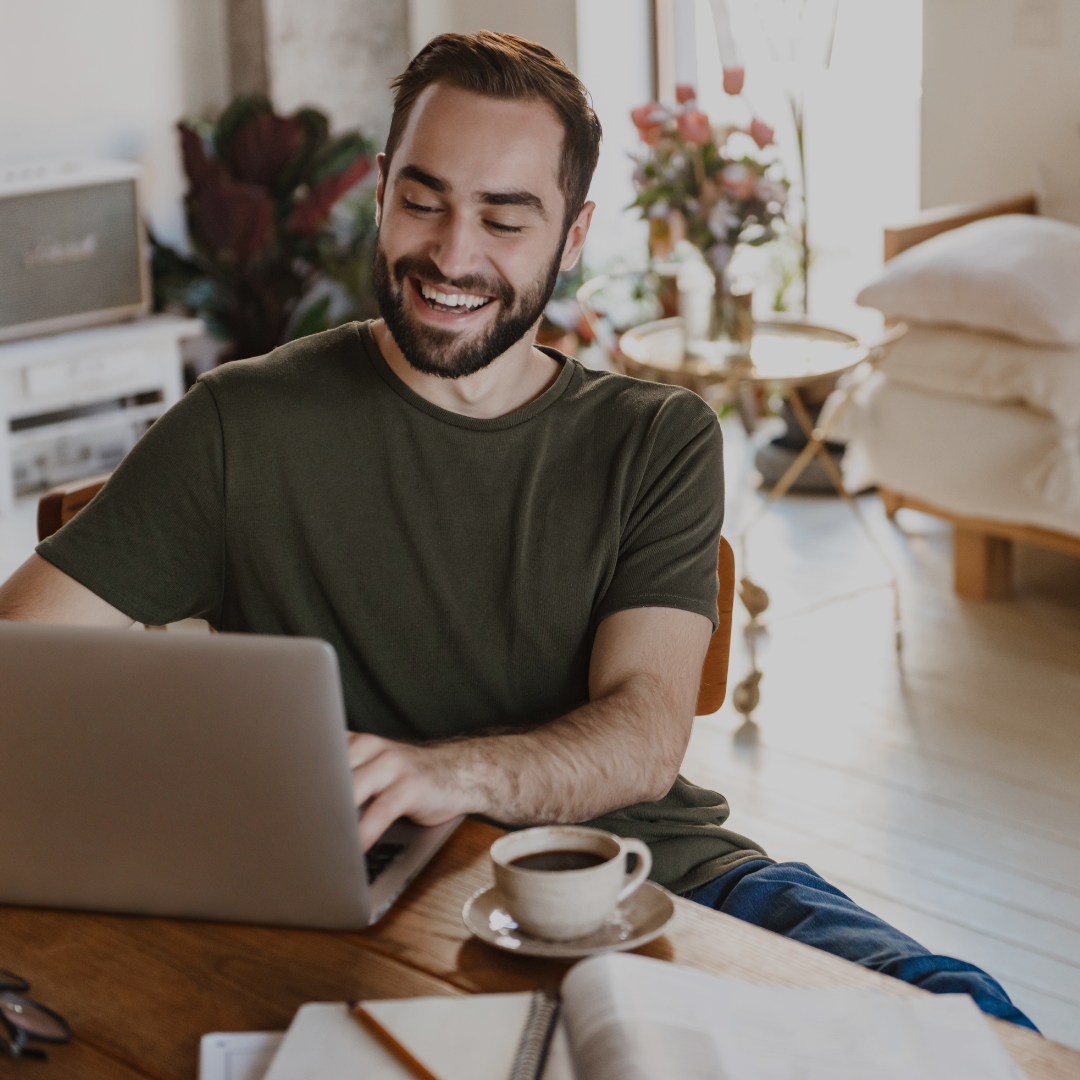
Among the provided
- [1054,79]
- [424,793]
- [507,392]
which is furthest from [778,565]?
[424,793]

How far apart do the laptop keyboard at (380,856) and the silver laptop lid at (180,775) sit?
79mm

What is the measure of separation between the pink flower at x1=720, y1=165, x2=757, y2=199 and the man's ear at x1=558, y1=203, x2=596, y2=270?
1333mm

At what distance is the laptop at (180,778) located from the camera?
81 centimetres

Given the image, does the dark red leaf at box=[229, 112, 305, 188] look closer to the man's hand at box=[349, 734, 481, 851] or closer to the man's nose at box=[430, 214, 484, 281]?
the man's nose at box=[430, 214, 484, 281]

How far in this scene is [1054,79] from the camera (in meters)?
3.60

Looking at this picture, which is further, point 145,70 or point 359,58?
point 359,58

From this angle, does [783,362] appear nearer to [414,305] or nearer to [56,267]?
[414,305]

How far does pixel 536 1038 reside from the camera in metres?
0.76

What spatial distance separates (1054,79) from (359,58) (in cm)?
249

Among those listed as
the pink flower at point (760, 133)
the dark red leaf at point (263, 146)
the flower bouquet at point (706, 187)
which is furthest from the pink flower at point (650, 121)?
the dark red leaf at point (263, 146)

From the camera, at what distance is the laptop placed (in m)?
0.81

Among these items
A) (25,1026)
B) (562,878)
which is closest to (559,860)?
(562,878)

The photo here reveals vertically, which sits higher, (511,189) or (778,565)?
(511,189)

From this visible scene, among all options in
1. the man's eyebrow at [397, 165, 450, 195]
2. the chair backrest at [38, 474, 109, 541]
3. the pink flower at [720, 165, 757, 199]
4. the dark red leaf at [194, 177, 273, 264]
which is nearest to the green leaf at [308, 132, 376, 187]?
the dark red leaf at [194, 177, 273, 264]
